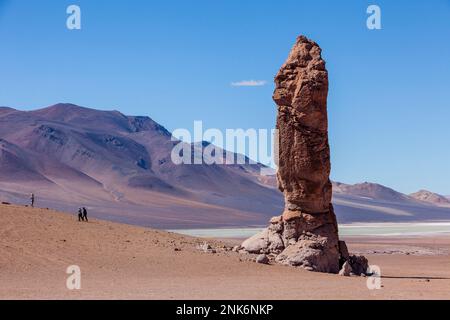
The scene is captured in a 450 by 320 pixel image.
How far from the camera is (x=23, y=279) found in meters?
19.2

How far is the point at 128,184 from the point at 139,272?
410 feet

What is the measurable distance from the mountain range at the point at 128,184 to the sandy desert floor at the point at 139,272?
71.1 metres

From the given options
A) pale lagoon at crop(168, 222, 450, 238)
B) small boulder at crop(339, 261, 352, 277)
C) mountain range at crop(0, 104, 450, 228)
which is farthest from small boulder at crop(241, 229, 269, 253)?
mountain range at crop(0, 104, 450, 228)

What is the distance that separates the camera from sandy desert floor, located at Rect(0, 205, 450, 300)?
57.5 ft

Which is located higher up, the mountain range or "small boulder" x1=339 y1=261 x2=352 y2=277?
the mountain range

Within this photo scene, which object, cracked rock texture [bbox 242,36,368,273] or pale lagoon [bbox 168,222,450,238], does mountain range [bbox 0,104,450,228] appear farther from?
cracked rock texture [bbox 242,36,368,273]

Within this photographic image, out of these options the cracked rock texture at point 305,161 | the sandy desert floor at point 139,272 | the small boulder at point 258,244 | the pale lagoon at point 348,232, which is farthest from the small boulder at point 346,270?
the pale lagoon at point 348,232

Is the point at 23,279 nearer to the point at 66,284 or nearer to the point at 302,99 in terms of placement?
the point at 66,284

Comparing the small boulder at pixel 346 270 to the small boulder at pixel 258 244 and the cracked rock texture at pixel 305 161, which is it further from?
the small boulder at pixel 258 244

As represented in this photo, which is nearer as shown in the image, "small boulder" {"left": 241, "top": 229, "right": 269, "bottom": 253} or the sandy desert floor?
the sandy desert floor

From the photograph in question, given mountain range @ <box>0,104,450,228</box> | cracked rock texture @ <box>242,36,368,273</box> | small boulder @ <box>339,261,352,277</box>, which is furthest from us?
mountain range @ <box>0,104,450,228</box>

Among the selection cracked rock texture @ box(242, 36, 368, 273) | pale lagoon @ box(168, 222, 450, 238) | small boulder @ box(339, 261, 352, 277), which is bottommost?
small boulder @ box(339, 261, 352, 277)

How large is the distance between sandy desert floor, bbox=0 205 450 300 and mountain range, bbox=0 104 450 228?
2801 inches
